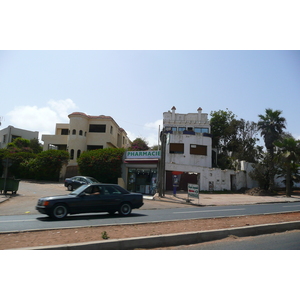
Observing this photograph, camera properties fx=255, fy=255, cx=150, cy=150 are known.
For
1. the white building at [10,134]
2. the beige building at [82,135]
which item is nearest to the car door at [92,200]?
the beige building at [82,135]

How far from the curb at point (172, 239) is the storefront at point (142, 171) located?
18059 millimetres

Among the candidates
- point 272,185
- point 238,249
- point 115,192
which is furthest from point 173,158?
point 238,249

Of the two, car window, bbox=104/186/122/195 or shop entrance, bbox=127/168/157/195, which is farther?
shop entrance, bbox=127/168/157/195

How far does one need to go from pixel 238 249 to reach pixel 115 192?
20.7 feet

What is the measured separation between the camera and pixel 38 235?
22.0 ft

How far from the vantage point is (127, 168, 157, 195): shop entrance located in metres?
26.3

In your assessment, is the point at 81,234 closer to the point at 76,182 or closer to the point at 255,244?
the point at 255,244

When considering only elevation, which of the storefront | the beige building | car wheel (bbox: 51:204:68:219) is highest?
the beige building

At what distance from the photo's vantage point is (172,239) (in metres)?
6.54

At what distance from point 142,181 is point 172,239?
20647mm

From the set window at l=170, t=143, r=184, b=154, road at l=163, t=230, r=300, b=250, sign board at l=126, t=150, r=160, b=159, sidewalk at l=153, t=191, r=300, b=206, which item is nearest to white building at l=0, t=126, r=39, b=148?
sign board at l=126, t=150, r=160, b=159

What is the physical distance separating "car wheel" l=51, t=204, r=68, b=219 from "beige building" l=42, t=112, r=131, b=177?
2710 cm

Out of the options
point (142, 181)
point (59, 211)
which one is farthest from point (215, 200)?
point (59, 211)

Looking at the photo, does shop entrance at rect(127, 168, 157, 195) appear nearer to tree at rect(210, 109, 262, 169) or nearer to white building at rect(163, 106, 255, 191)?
white building at rect(163, 106, 255, 191)
